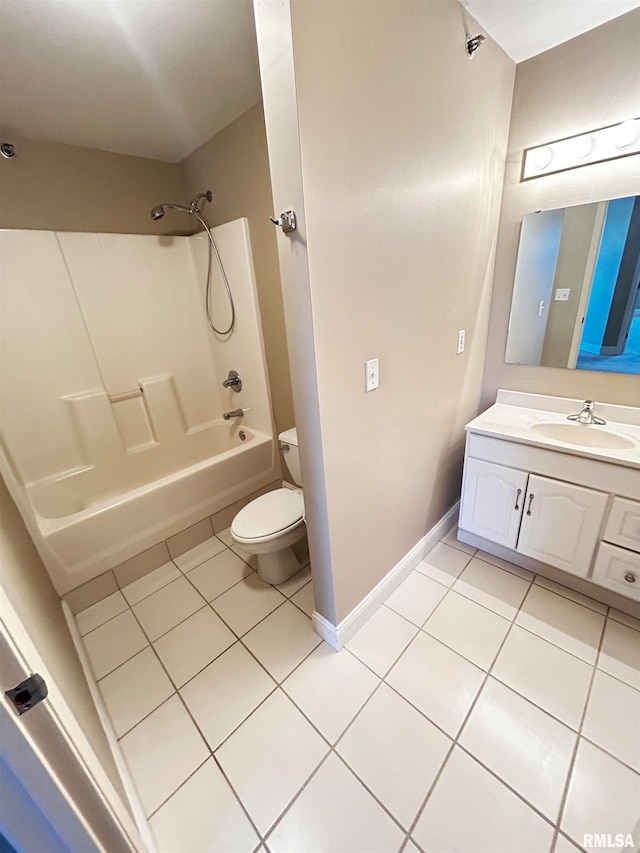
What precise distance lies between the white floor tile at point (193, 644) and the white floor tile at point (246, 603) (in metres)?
0.04

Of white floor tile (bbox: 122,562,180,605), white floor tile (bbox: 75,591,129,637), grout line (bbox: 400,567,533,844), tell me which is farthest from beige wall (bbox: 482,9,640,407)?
white floor tile (bbox: 75,591,129,637)

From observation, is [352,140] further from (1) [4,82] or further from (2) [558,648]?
(2) [558,648]

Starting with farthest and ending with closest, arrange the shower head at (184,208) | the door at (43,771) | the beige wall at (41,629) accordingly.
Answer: the shower head at (184,208) → the beige wall at (41,629) → the door at (43,771)

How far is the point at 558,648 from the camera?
1.37m

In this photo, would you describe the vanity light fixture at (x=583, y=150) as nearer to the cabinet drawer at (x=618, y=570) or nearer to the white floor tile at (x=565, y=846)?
the cabinet drawer at (x=618, y=570)

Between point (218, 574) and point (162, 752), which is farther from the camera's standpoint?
point (218, 574)

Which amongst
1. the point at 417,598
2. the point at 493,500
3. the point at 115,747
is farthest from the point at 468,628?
the point at 115,747

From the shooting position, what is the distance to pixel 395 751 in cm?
110

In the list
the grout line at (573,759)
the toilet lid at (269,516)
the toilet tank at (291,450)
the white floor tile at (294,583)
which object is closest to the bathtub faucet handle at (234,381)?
the toilet tank at (291,450)

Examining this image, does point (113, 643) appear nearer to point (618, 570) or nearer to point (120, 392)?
point (120, 392)

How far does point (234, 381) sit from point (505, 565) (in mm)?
2009

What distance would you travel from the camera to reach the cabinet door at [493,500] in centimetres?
161

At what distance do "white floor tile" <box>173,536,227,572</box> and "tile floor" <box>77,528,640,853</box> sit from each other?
24cm

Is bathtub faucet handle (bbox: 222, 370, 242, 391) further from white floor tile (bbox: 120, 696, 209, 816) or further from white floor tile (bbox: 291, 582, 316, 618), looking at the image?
white floor tile (bbox: 120, 696, 209, 816)
